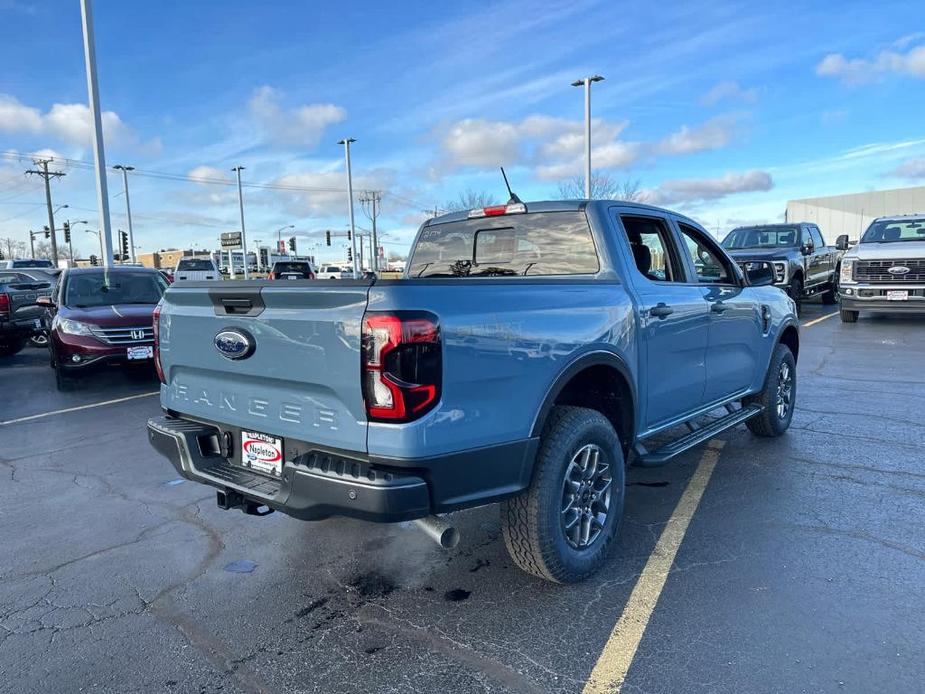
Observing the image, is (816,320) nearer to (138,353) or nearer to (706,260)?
(706,260)

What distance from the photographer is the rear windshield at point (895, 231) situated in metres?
13.4

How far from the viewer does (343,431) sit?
261 cm

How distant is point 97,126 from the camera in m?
16.2

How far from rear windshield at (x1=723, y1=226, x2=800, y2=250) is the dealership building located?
182 feet

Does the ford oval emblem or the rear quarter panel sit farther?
the ford oval emblem

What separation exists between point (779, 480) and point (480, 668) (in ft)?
9.82

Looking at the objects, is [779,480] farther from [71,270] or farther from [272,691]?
[71,270]

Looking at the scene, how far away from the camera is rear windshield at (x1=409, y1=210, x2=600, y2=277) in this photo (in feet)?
12.7

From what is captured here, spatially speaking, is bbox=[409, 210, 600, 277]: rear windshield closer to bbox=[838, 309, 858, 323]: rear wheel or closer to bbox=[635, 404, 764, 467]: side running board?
bbox=[635, 404, 764, 467]: side running board

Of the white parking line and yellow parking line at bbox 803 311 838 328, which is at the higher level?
yellow parking line at bbox 803 311 838 328

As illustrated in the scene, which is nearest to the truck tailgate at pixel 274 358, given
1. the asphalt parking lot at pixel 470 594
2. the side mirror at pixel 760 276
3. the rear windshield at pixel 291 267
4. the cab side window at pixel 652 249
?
the asphalt parking lot at pixel 470 594

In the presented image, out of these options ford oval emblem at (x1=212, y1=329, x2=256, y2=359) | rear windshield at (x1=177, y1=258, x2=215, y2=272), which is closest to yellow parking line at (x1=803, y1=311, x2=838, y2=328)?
ford oval emblem at (x1=212, y1=329, x2=256, y2=359)

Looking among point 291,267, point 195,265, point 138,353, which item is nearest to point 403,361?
point 138,353

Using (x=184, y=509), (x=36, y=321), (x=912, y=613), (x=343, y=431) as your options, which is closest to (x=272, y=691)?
(x=343, y=431)
